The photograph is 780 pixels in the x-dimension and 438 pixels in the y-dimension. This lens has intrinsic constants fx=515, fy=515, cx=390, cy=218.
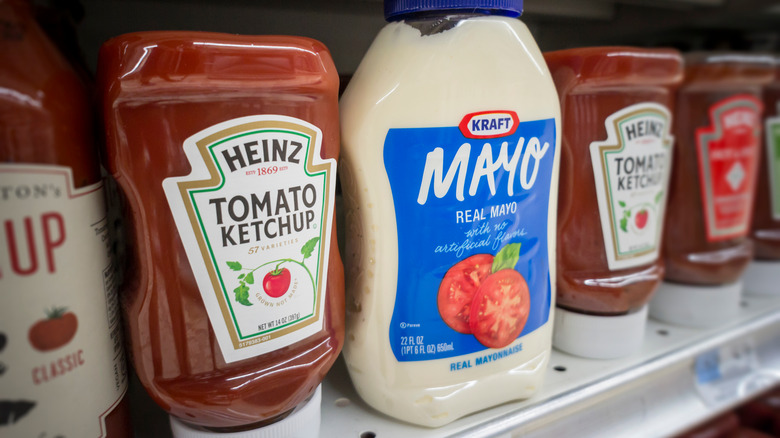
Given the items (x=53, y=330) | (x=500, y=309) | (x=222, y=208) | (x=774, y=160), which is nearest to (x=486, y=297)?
(x=500, y=309)

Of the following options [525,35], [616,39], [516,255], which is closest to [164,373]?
[516,255]

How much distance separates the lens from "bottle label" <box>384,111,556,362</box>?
639mm

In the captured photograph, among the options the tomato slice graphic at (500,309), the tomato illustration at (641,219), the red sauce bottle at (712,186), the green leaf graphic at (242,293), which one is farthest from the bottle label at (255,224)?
the red sauce bottle at (712,186)

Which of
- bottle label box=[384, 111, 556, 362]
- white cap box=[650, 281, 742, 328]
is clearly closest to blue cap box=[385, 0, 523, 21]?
bottle label box=[384, 111, 556, 362]

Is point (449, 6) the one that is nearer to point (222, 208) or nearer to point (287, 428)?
point (222, 208)

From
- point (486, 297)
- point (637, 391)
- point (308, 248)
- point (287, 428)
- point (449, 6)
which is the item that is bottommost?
point (637, 391)

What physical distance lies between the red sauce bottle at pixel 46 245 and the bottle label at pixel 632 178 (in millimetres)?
683

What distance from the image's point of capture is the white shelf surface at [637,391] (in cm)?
71

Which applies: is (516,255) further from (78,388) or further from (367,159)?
(78,388)

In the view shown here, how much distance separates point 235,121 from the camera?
52cm

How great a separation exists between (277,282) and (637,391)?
0.66 m

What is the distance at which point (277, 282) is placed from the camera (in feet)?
1.86

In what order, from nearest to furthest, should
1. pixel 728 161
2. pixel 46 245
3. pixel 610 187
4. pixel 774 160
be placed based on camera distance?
pixel 46 245, pixel 610 187, pixel 728 161, pixel 774 160

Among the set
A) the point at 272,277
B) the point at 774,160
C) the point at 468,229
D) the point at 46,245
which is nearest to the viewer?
the point at 46,245
